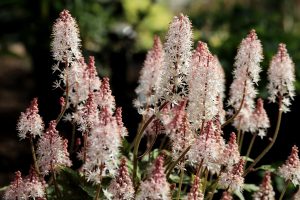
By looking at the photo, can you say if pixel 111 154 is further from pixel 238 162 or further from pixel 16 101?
pixel 16 101

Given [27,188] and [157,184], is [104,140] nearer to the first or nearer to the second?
[157,184]

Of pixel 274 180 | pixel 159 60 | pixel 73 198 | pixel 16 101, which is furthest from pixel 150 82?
pixel 16 101

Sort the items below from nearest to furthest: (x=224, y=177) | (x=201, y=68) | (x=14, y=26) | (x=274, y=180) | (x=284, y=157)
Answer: (x=201, y=68) → (x=224, y=177) → (x=274, y=180) → (x=284, y=157) → (x=14, y=26)

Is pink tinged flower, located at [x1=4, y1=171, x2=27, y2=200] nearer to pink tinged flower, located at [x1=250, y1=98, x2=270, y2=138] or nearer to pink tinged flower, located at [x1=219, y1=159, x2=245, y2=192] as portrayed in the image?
pink tinged flower, located at [x1=219, y1=159, x2=245, y2=192]

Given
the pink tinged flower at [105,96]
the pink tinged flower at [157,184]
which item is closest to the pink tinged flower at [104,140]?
the pink tinged flower at [157,184]

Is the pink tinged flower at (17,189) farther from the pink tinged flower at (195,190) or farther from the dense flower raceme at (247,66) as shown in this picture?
the dense flower raceme at (247,66)

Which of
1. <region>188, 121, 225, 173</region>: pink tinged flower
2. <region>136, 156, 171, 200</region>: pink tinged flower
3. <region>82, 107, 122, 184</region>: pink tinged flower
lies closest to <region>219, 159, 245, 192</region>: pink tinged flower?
<region>188, 121, 225, 173</region>: pink tinged flower
